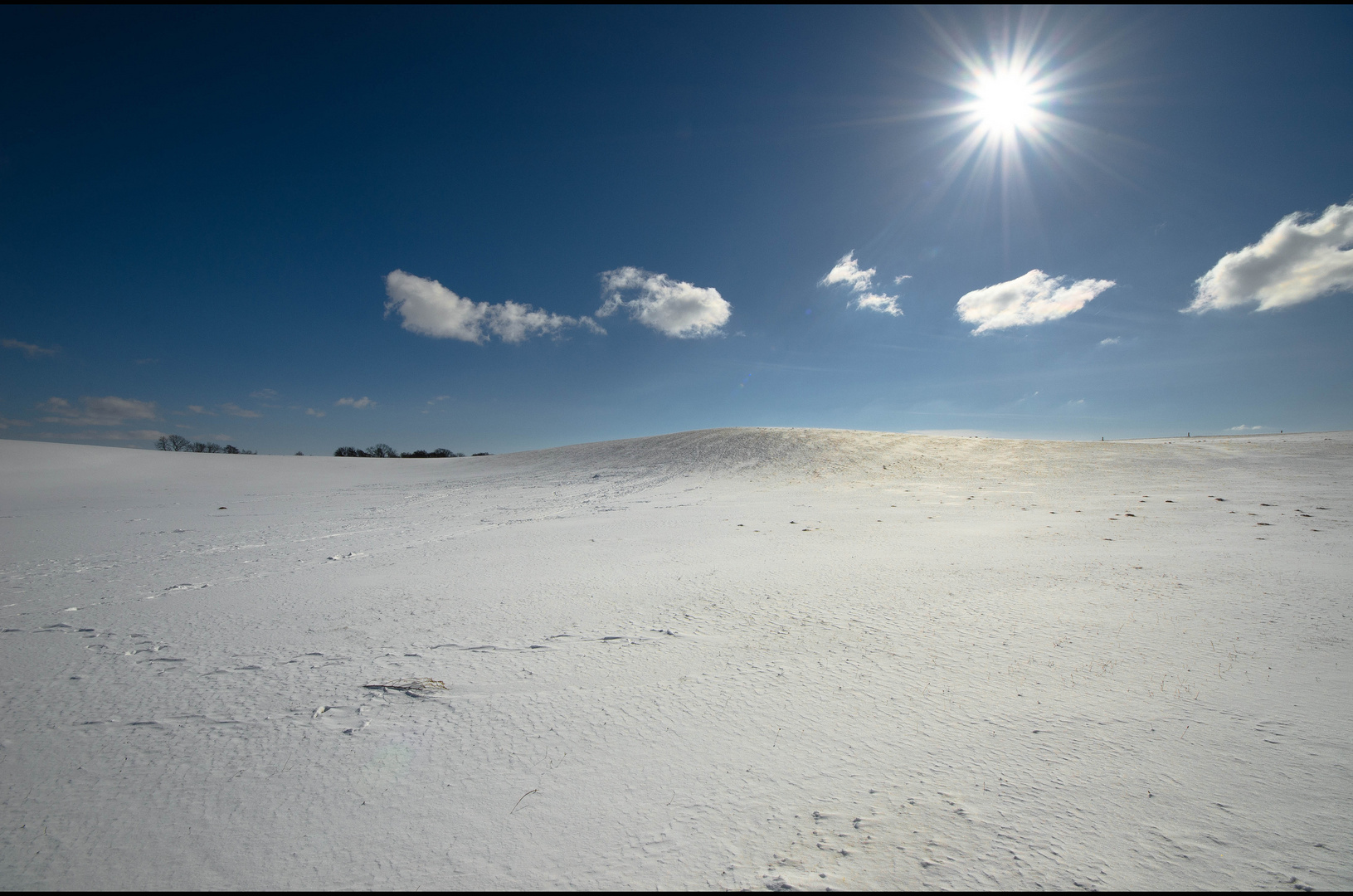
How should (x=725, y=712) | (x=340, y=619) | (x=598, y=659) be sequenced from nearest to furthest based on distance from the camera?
1. (x=725, y=712)
2. (x=598, y=659)
3. (x=340, y=619)

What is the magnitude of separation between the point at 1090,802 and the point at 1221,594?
11.3 ft

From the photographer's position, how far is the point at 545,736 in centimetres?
211

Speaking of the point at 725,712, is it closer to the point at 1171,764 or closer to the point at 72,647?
the point at 1171,764

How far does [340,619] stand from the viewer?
346 cm

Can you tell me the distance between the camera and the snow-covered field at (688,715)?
1.51 m

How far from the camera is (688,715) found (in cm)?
227

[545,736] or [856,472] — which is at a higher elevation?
[856,472]

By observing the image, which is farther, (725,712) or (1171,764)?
(725,712)

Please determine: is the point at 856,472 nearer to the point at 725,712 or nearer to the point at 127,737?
the point at 725,712

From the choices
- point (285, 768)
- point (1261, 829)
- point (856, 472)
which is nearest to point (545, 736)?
point (285, 768)

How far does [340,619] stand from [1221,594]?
21.7 ft

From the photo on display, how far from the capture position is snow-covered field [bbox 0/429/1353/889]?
1.51 m

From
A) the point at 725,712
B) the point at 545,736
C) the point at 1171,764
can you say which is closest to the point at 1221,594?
the point at 1171,764

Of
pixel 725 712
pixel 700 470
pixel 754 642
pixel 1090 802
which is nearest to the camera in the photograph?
pixel 1090 802
